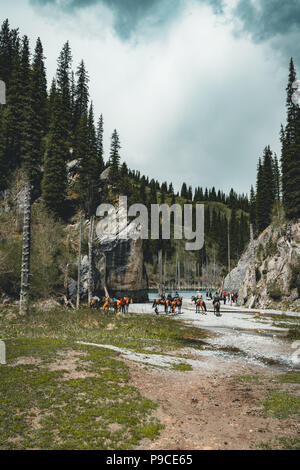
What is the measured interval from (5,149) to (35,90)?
1335 cm

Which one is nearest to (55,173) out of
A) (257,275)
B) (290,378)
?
(257,275)

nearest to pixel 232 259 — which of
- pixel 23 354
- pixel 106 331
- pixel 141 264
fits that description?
pixel 141 264

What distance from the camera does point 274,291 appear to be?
42312 mm

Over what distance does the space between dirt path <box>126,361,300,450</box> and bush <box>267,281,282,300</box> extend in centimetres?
3208

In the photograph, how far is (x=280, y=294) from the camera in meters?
41.8

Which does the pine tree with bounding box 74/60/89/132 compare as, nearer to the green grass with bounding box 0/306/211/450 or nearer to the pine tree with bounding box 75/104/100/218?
the pine tree with bounding box 75/104/100/218

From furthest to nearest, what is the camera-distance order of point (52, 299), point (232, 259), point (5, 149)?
point (232, 259)
point (5, 149)
point (52, 299)

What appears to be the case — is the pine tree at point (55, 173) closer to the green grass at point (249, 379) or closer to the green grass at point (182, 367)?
the green grass at point (182, 367)

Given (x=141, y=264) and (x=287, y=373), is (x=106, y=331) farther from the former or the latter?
(x=141, y=264)

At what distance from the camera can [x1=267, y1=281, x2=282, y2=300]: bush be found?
138 feet

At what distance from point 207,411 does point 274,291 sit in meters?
37.2

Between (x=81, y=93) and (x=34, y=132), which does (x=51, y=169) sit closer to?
(x=34, y=132)

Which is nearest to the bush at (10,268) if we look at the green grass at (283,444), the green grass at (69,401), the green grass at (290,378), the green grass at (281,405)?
the green grass at (69,401)

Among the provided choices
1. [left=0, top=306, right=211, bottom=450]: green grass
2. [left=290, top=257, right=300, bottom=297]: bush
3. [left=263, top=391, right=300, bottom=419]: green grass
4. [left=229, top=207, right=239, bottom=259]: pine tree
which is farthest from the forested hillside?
[left=229, top=207, right=239, bottom=259]: pine tree
